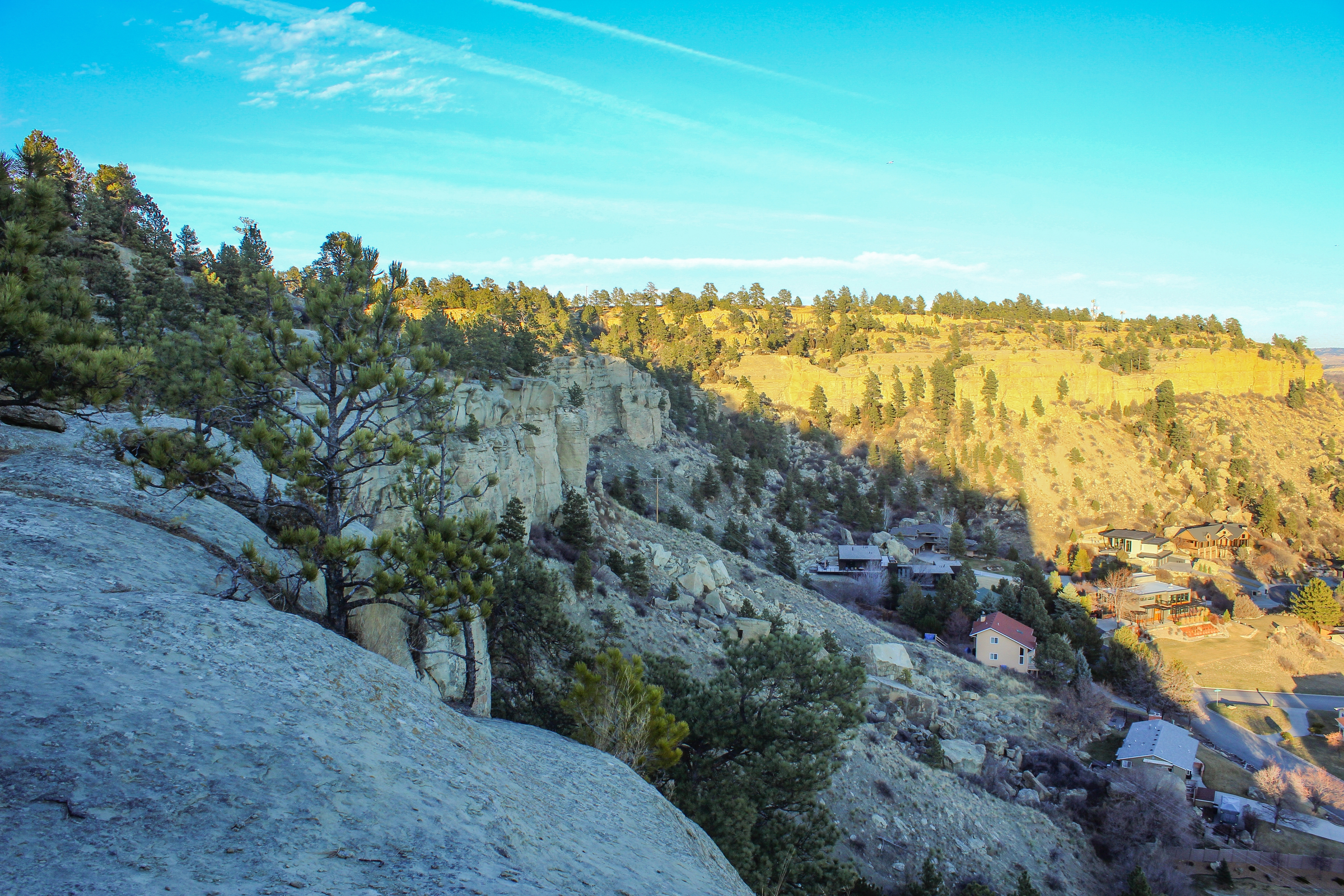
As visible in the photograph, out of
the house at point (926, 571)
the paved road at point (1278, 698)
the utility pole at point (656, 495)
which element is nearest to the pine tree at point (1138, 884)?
the paved road at point (1278, 698)

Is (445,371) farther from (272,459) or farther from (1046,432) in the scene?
(1046,432)

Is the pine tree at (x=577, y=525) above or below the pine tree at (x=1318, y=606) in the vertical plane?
above

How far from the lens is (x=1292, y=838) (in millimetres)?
21875

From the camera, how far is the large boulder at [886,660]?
27250mm

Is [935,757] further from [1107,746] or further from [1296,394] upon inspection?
[1296,394]

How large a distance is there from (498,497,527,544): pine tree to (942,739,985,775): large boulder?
15.6 m

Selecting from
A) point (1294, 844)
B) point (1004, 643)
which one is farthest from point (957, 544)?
point (1294, 844)

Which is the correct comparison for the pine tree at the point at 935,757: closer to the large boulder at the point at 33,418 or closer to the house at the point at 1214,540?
the large boulder at the point at 33,418

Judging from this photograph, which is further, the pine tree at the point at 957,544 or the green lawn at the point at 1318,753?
the pine tree at the point at 957,544

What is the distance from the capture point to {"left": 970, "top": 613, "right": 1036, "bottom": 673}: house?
1293 inches

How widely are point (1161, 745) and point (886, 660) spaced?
10.4 m

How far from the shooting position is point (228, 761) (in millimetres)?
4738

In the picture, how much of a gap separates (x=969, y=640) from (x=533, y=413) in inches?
1010

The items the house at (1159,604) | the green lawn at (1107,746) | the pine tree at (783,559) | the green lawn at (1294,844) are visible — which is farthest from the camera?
the house at (1159,604)
